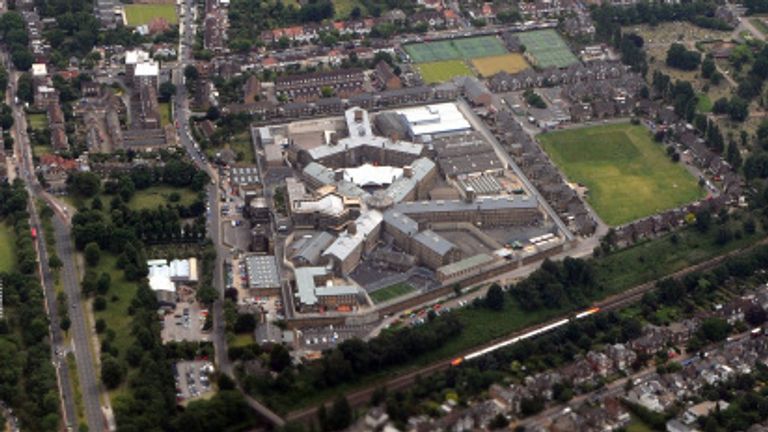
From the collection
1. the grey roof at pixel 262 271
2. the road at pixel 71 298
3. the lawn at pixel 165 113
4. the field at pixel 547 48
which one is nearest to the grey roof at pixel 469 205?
the grey roof at pixel 262 271

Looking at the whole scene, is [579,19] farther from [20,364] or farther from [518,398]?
[20,364]

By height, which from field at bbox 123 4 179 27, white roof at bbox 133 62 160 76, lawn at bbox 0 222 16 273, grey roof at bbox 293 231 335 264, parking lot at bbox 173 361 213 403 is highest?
white roof at bbox 133 62 160 76

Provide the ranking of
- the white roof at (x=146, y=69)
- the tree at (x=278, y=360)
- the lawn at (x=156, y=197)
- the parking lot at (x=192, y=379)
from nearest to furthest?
the parking lot at (x=192, y=379)
the tree at (x=278, y=360)
the lawn at (x=156, y=197)
the white roof at (x=146, y=69)

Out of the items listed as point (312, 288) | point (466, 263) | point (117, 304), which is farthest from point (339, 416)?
point (466, 263)

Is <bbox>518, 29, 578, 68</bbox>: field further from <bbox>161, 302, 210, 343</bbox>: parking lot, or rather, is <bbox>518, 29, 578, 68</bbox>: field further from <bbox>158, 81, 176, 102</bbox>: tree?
<bbox>161, 302, 210, 343</bbox>: parking lot

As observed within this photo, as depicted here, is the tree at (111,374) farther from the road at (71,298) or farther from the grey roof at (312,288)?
the grey roof at (312,288)

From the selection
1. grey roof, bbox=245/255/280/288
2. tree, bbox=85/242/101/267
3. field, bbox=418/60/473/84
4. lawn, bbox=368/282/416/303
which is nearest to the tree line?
tree, bbox=85/242/101/267
